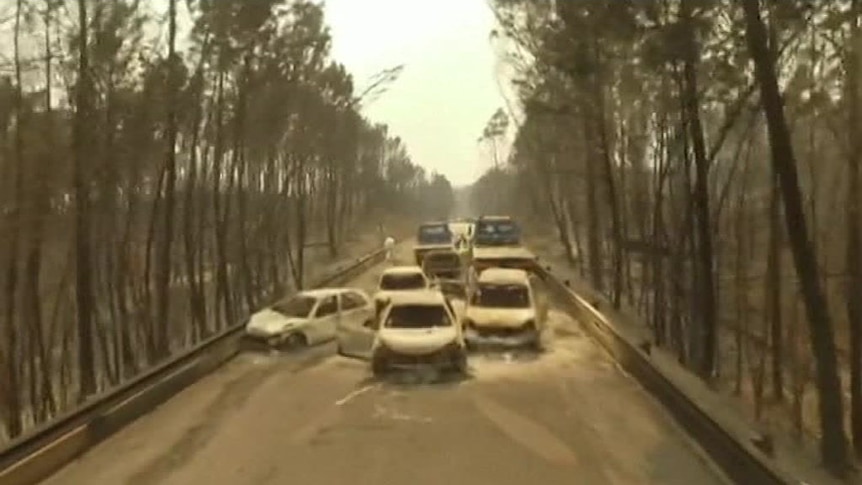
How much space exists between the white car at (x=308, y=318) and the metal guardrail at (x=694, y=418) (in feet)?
20.0

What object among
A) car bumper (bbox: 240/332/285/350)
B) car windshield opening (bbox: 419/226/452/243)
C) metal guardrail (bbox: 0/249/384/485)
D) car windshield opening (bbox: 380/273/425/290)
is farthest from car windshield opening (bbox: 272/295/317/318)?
car windshield opening (bbox: 419/226/452/243)

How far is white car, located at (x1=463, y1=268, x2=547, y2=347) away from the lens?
28922 millimetres

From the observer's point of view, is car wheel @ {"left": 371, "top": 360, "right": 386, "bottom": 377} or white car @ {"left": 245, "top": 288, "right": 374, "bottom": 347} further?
white car @ {"left": 245, "top": 288, "right": 374, "bottom": 347}

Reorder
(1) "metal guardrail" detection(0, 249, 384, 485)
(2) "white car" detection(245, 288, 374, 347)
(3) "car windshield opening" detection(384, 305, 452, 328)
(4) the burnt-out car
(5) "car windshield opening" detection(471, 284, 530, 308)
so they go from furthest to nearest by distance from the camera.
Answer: (4) the burnt-out car < (5) "car windshield opening" detection(471, 284, 530, 308) < (2) "white car" detection(245, 288, 374, 347) < (3) "car windshield opening" detection(384, 305, 452, 328) < (1) "metal guardrail" detection(0, 249, 384, 485)

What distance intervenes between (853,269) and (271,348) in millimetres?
12757

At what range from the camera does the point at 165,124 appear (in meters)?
39.8

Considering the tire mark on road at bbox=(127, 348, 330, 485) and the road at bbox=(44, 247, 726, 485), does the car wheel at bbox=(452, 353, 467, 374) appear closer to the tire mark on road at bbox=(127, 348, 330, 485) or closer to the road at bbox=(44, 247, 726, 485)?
the road at bbox=(44, 247, 726, 485)

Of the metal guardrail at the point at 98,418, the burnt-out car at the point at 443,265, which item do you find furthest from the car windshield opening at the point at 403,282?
the burnt-out car at the point at 443,265

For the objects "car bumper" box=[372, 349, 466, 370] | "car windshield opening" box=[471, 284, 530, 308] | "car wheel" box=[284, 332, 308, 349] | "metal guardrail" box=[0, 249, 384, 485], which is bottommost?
"car wheel" box=[284, 332, 308, 349]

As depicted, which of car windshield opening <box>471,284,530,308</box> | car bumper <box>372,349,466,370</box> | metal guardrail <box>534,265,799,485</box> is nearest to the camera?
metal guardrail <box>534,265,799,485</box>

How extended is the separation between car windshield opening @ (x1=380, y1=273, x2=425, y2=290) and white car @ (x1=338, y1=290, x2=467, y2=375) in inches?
397

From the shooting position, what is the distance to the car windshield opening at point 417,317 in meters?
25.8

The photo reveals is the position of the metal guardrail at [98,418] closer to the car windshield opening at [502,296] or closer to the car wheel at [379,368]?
the car wheel at [379,368]

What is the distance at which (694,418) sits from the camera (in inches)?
645
